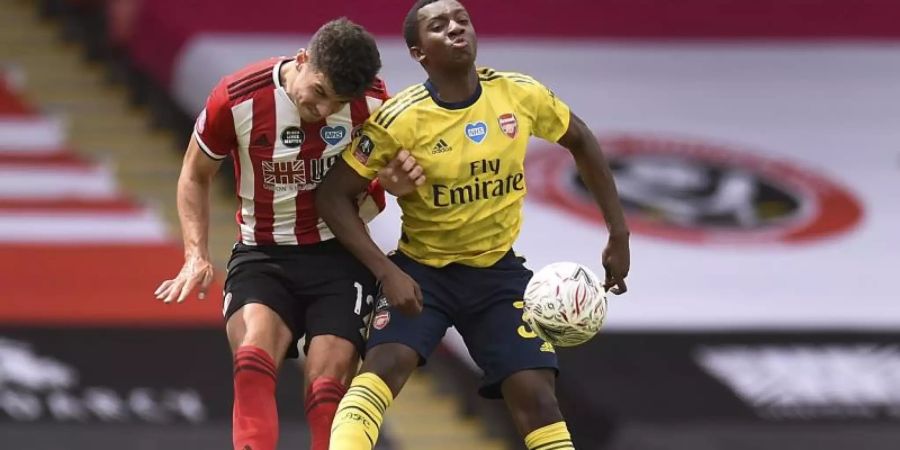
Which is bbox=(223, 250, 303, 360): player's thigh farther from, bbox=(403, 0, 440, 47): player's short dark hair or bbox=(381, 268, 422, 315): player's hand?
bbox=(403, 0, 440, 47): player's short dark hair

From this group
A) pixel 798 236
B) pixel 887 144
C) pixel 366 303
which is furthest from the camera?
pixel 887 144

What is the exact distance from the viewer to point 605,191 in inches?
283

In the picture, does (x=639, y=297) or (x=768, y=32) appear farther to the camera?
(x=768, y=32)

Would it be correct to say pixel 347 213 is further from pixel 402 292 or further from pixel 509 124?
pixel 509 124

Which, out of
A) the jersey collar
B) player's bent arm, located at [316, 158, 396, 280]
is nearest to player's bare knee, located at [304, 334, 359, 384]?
player's bent arm, located at [316, 158, 396, 280]

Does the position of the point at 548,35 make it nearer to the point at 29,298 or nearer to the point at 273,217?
the point at 29,298

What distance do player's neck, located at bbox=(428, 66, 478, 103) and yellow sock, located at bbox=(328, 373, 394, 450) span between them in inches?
39.7

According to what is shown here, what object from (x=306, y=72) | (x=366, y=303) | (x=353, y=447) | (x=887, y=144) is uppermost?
(x=887, y=144)

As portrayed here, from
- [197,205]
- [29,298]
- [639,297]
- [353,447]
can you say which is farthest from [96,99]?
[353,447]

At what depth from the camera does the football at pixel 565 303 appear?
6.71 meters

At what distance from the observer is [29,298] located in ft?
38.5

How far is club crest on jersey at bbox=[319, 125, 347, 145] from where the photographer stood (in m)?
7.00

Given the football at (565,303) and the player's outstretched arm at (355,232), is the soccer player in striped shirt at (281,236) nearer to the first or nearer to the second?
the player's outstretched arm at (355,232)

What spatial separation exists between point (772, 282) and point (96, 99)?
5343 mm
